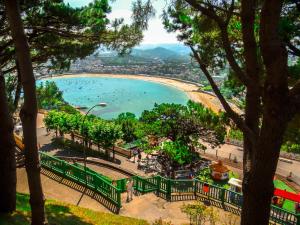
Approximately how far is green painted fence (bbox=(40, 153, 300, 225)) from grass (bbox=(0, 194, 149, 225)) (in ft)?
9.77

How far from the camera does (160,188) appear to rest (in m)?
15.7

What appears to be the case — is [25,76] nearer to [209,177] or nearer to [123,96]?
[209,177]

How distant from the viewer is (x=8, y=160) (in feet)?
26.8

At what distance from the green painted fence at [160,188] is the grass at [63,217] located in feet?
9.77

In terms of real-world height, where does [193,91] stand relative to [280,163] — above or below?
below

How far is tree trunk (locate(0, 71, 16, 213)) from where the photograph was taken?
312 inches

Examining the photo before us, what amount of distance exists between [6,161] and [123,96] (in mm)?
134931

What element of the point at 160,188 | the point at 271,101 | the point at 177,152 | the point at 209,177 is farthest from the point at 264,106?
the point at 209,177

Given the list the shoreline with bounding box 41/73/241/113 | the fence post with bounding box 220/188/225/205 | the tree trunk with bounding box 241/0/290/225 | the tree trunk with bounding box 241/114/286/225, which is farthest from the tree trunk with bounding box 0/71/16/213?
the shoreline with bounding box 41/73/241/113

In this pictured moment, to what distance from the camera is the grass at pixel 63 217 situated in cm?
802

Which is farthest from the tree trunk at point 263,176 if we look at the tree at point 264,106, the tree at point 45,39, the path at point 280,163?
the path at point 280,163

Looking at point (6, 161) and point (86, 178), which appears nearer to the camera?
point (6, 161)

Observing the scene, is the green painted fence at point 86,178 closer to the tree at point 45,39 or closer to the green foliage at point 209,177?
the tree at point 45,39

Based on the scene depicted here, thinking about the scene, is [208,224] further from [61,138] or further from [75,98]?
→ [75,98]
